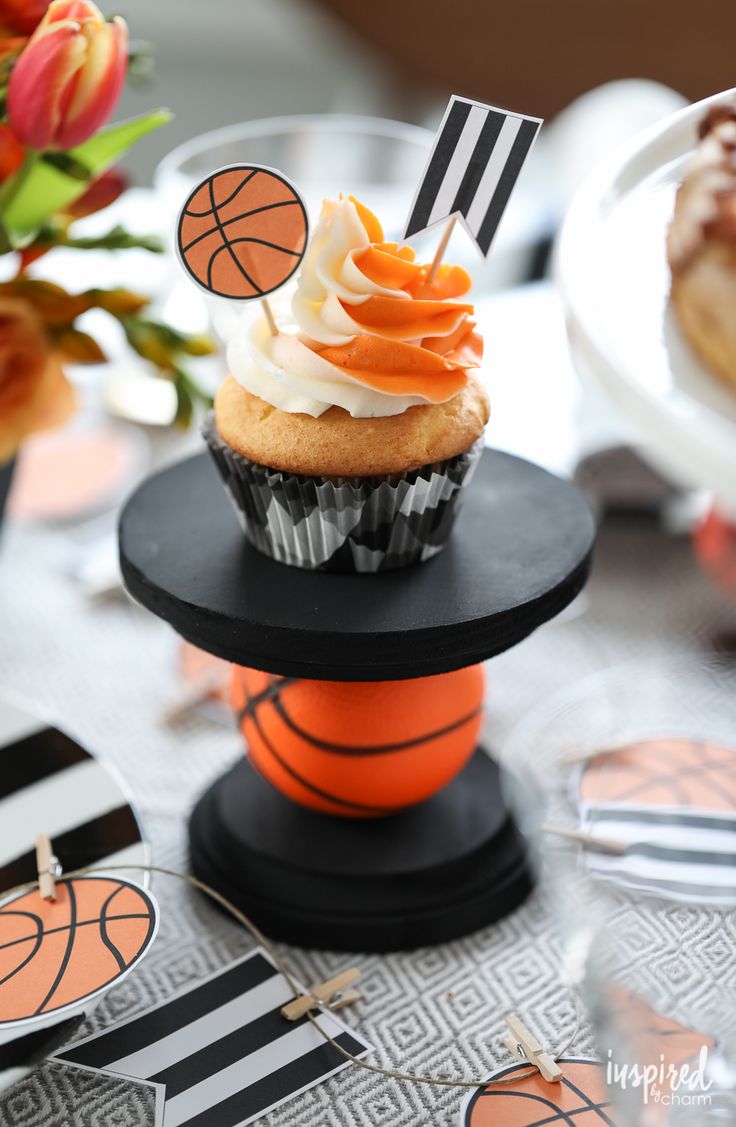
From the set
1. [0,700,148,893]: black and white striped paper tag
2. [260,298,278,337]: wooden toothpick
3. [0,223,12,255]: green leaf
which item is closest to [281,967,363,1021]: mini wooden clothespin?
[0,700,148,893]: black and white striped paper tag

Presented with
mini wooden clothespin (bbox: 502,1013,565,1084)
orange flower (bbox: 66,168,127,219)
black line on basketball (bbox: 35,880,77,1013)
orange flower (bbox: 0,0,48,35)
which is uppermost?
orange flower (bbox: 0,0,48,35)

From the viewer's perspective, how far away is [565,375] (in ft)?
4.09

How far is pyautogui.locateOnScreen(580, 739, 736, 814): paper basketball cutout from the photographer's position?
755 millimetres

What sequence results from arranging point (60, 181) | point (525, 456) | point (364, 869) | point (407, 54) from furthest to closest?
1. point (407, 54)
2. point (525, 456)
3. point (60, 181)
4. point (364, 869)

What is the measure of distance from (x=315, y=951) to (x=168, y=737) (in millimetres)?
240

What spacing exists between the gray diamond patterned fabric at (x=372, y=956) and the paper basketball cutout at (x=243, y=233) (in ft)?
1.25

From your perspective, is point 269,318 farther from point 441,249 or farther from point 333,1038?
point 333,1038

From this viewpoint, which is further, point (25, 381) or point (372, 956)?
point (25, 381)

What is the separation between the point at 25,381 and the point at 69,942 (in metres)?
0.41

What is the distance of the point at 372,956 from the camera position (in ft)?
2.32

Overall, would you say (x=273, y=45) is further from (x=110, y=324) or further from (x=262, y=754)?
(x=262, y=754)

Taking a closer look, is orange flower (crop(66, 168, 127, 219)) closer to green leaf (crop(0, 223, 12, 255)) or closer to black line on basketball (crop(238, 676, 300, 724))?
green leaf (crop(0, 223, 12, 255))

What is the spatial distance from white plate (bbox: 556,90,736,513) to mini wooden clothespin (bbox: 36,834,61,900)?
16.0 inches

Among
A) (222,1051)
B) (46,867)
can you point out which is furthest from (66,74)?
(222,1051)
